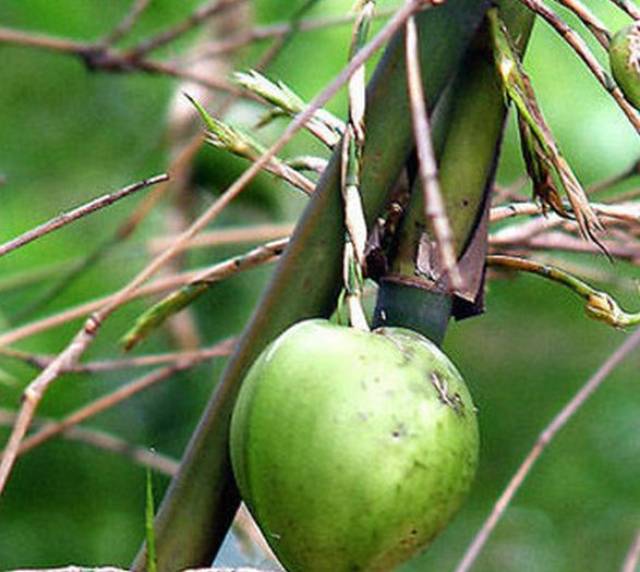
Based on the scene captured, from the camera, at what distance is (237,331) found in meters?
1.70

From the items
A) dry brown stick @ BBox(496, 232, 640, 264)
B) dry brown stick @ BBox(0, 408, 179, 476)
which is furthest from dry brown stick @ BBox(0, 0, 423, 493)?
dry brown stick @ BBox(0, 408, 179, 476)

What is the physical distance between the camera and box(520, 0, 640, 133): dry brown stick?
0.60 meters

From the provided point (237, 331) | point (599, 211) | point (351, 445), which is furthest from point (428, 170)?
point (237, 331)

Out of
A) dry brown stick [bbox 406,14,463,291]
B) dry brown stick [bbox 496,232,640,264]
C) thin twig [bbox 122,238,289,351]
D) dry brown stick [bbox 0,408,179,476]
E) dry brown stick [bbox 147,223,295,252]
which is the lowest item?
dry brown stick [bbox 0,408,179,476]

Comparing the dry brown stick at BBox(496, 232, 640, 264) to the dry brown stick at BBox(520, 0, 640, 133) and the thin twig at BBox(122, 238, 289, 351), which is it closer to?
the thin twig at BBox(122, 238, 289, 351)

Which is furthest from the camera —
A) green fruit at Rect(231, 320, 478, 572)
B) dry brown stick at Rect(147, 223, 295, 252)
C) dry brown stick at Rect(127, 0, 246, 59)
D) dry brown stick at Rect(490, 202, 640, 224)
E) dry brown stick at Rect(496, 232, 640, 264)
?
dry brown stick at Rect(127, 0, 246, 59)

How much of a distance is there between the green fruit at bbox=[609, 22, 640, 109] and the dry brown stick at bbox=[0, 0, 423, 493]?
0.23ft

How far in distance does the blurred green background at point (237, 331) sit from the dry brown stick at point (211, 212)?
82 cm

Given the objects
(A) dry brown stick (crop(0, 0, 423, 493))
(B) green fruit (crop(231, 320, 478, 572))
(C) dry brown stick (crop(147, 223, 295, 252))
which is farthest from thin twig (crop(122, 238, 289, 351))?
(C) dry brown stick (crop(147, 223, 295, 252))

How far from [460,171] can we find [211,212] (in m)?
0.10

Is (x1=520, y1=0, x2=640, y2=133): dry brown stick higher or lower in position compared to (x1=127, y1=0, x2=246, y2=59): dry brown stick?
higher

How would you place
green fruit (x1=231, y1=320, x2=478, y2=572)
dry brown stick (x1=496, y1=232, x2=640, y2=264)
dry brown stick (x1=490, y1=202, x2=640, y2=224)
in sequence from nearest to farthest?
1. green fruit (x1=231, y1=320, x2=478, y2=572)
2. dry brown stick (x1=490, y1=202, x2=640, y2=224)
3. dry brown stick (x1=496, y1=232, x2=640, y2=264)

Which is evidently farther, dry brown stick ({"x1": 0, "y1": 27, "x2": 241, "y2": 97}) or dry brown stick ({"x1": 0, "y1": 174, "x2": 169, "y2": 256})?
dry brown stick ({"x1": 0, "y1": 27, "x2": 241, "y2": 97})

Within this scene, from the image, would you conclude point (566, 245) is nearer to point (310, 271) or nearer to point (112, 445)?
point (310, 271)
